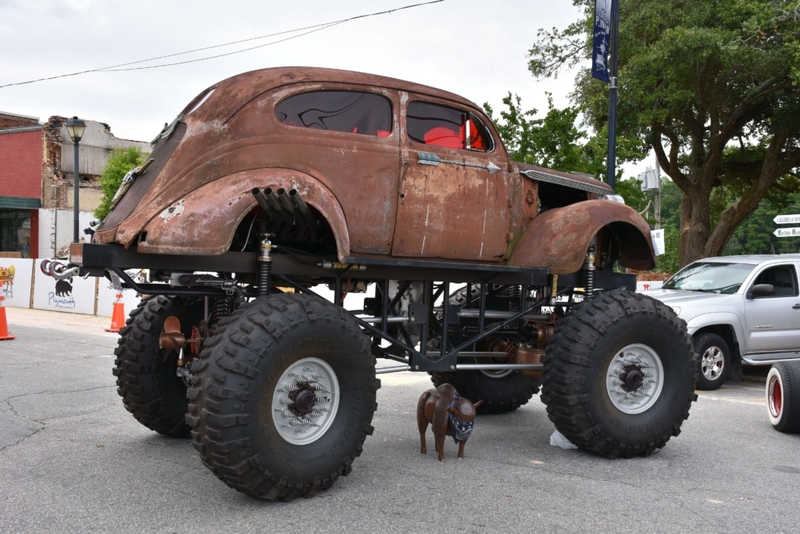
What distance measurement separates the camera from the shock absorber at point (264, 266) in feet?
16.4

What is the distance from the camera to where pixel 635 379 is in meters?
6.05

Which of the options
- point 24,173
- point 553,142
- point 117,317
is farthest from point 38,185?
point 553,142

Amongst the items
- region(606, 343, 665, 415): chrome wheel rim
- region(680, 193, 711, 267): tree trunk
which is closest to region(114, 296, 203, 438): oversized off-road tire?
region(606, 343, 665, 415): chrome wheel rim

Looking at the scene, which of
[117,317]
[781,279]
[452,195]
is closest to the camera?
[452,195]

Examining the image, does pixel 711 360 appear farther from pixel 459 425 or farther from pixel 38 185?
pixel 38 185

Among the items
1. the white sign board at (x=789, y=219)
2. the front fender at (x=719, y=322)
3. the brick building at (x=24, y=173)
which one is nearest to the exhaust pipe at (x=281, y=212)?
the front fender at (x=719, y=322)

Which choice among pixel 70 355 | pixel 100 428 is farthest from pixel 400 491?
pixel 70 355

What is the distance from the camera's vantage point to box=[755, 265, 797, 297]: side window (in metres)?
11.1

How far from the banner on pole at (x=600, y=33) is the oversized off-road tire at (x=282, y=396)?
382 inches

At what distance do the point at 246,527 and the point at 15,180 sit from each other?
38.7m

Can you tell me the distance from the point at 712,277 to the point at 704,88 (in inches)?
425

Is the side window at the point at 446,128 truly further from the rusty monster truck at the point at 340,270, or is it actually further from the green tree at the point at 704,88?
the green tree at the point at 704,88

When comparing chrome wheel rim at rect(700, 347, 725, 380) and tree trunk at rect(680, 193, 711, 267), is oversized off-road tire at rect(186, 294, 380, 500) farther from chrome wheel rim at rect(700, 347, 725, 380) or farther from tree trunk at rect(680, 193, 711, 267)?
tree trunk at rect(680, 193, 711, 267)

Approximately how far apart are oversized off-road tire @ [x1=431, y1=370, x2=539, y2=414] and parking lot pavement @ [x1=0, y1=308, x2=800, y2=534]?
0.15 metres
